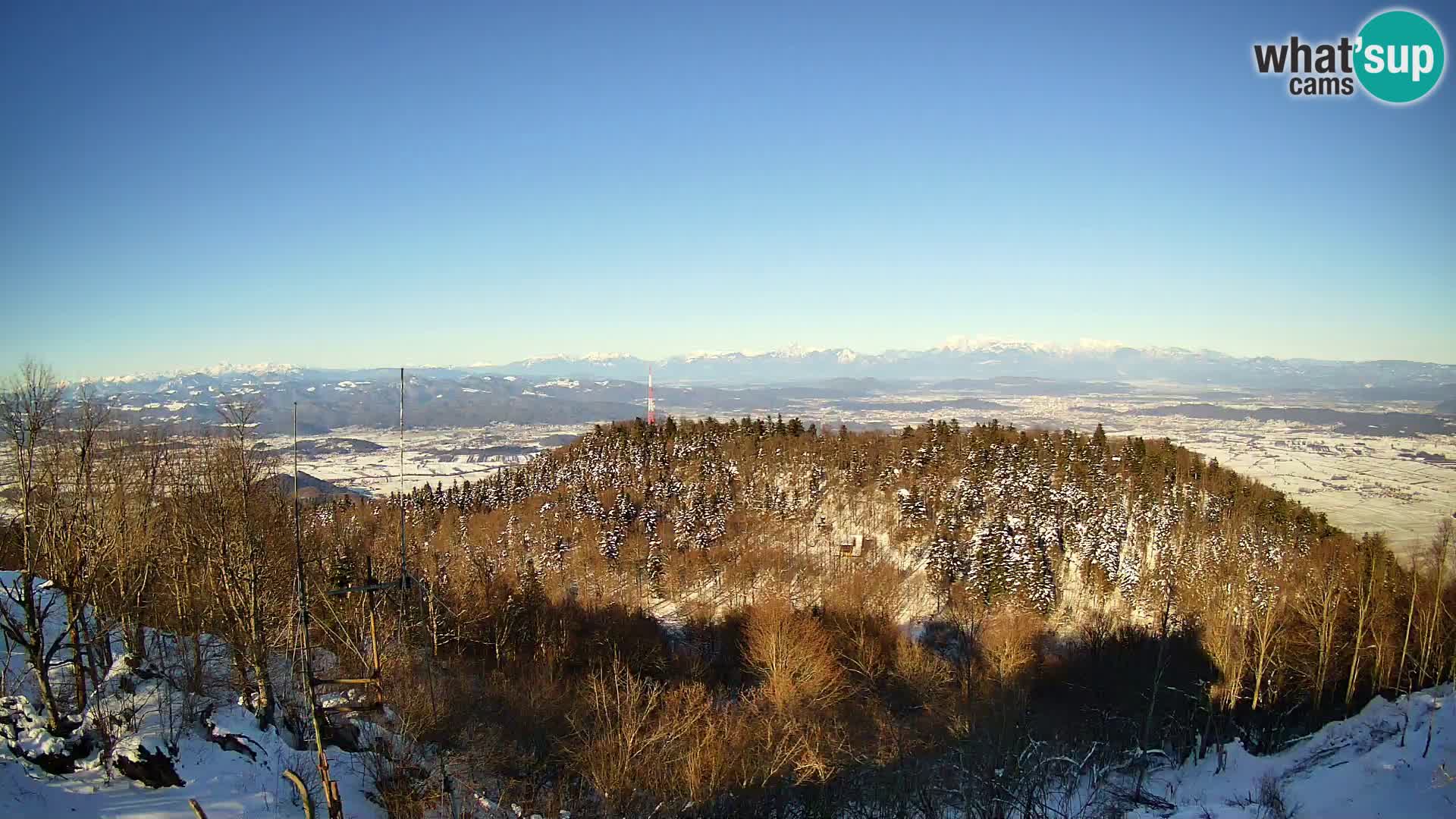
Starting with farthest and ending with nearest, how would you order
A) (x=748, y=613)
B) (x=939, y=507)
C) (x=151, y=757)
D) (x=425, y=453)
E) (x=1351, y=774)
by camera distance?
1. (x=425, y=453)
2. (x=939, y=507)
3. (x=748, y=613)
4. (x=1351, y=774)
5. (x=151, y=757)

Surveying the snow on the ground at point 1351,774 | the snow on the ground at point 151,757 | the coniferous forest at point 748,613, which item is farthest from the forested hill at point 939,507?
the snow on the ground at point 151,757

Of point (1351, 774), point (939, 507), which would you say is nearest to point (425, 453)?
point (939, 507)

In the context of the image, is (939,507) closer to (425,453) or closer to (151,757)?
(151,757)

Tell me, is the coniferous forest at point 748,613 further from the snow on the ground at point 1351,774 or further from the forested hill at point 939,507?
the snow on the ground at point 1351,774

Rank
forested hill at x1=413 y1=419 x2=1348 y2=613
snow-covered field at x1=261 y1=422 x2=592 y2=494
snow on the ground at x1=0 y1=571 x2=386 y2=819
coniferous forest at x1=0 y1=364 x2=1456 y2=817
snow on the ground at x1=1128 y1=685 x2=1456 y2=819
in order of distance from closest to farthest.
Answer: snow on the ground at x1=0 y1=571 x2=386 y2=819 → coniferous forest at x1=0 y1=364 x2=1456 y2=817 → snow on the ground at x1=1128 y1=685 x2=1456 y2=819 → forested hill at x1=413 y1=419 x2=1348 y2=613 → snow-covered field at x1=261 y1=422 x2=592 y2=494

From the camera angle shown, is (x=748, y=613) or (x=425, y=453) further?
(x=425, y=453)

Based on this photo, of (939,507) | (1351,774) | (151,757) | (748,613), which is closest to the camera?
(151,757)

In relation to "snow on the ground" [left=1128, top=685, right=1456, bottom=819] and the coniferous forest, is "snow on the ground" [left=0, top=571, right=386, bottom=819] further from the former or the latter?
"snow on the ground" [left=1128, top=685, right=1456, bottom=819]

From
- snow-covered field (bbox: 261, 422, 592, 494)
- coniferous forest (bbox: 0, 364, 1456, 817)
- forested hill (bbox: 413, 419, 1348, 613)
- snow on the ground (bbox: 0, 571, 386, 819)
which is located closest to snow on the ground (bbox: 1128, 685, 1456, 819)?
coniferous forest (bbox: 0, 364, 1456, 817)
